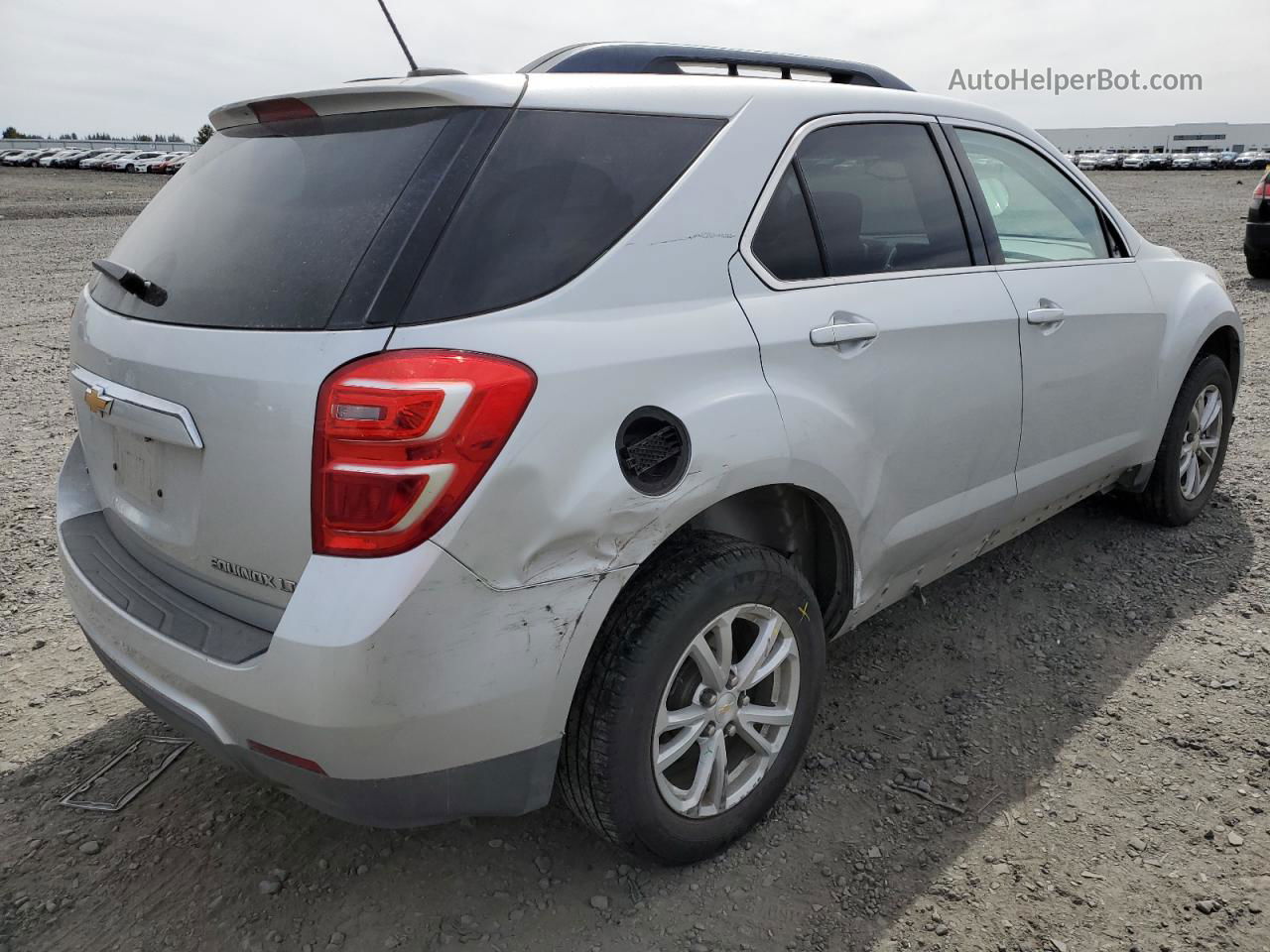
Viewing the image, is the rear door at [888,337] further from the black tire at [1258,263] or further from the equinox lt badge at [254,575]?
the black tire at [1258,263]

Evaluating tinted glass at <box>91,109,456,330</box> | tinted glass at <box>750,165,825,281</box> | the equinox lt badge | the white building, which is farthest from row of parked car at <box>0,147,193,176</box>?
the white building

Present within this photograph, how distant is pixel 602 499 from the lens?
195 centimetres

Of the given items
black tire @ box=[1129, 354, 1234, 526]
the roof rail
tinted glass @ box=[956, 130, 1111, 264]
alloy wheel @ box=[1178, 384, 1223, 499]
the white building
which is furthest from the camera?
the white building

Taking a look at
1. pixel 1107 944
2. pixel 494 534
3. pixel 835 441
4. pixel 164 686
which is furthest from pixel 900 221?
pixel 164 686

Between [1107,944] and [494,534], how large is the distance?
5.22ft

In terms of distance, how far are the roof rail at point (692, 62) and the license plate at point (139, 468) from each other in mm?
1235

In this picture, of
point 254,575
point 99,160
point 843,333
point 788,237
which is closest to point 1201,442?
point 843,333

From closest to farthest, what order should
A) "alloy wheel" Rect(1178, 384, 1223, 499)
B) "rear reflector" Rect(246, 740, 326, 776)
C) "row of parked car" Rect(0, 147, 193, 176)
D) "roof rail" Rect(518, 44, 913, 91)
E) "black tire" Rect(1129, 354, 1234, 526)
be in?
"rear reflector" Rect(246, 740, 326, 776)
"roof rail" Rect(518, 44, 913, 91)
"black tire" Rect(1129, 354, 1234, 526)
"alloy wheel" Rect(1178, 384, 1223, 499)
"row of parked car" Rect(0, 147, 193, 176)

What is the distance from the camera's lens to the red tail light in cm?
178

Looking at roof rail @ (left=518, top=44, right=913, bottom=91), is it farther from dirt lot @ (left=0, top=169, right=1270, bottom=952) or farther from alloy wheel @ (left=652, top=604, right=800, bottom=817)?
dirt lot @ (left=0, top=169, right=1270, bottom=952)

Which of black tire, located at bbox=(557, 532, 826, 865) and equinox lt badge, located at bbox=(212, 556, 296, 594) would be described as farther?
black tire, located at bbox=(557, 532, 826, 865)

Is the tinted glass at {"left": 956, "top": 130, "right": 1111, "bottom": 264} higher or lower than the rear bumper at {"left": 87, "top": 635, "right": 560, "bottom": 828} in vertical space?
higher

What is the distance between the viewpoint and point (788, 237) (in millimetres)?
2443

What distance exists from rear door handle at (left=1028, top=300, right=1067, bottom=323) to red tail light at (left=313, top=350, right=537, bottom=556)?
1.94m
